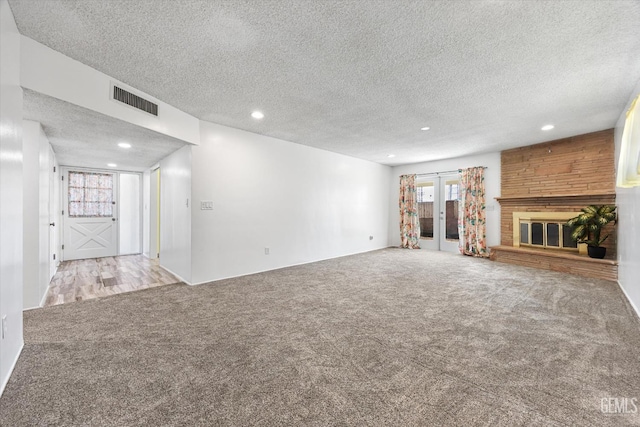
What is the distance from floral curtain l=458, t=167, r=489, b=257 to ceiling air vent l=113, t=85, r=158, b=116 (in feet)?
20.9

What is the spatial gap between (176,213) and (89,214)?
345 centimetres

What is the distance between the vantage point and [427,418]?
1.37 meters

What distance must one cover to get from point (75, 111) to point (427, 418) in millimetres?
3883

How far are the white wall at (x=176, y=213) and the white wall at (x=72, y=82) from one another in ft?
3.31

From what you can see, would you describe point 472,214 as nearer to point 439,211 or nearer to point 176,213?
point 439,211

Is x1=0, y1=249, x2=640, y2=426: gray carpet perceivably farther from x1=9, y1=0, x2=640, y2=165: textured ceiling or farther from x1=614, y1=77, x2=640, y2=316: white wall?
x1=9, y1=0, x2=640, y2=165: textured ceiling

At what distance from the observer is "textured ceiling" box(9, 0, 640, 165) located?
69.5 inches

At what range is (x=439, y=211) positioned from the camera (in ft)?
22.9

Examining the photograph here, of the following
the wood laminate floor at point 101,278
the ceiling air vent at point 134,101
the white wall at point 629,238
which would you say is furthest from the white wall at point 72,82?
the white wall at point 629,238

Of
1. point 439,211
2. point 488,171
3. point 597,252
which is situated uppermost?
point 488,171

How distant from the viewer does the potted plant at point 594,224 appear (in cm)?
411

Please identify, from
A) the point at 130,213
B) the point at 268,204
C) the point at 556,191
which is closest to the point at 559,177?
the point at 556,191

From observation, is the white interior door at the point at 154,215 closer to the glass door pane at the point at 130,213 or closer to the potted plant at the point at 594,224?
the glass door pane at the point at 130,213

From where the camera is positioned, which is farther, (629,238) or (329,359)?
(629,238)
